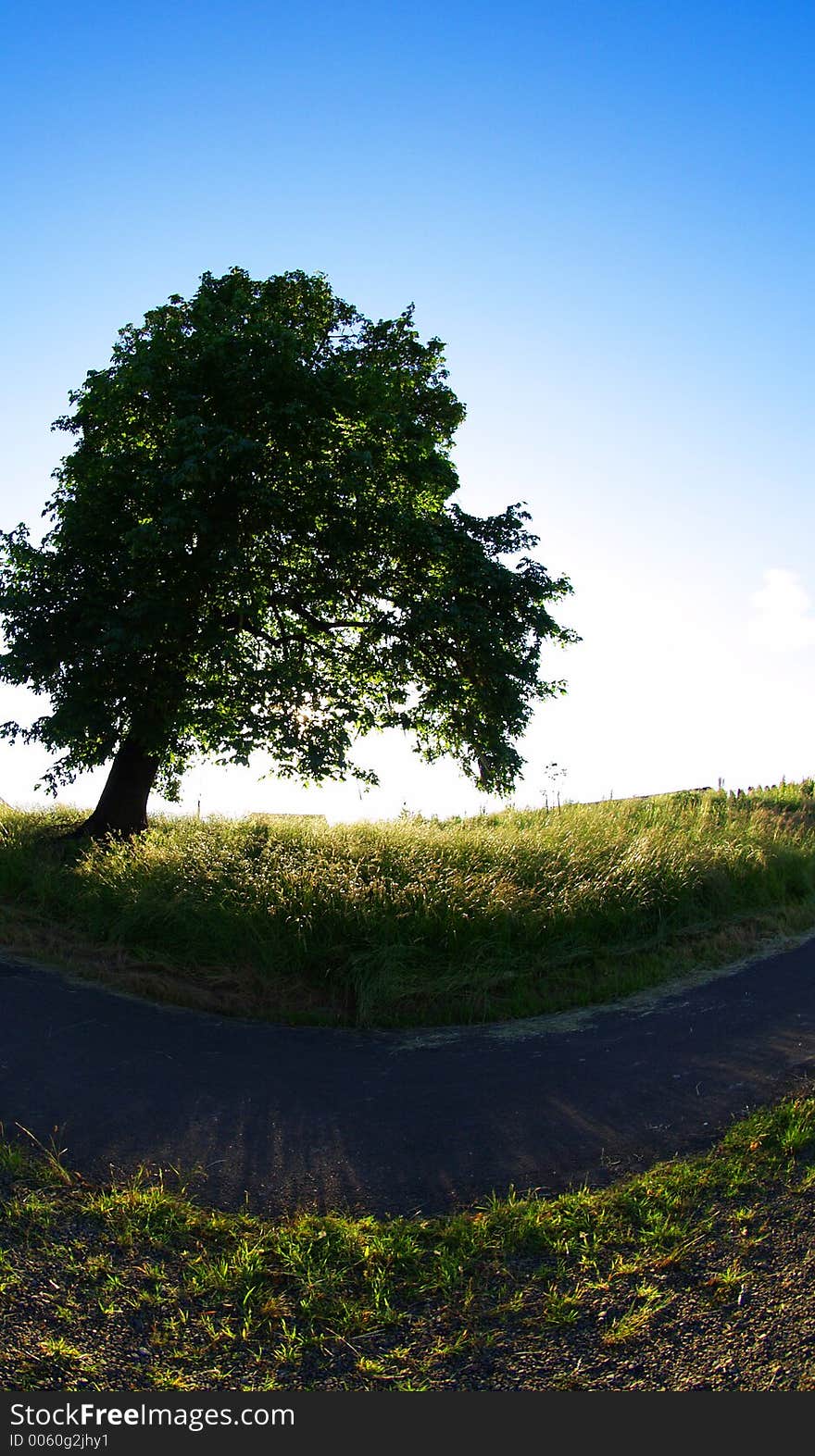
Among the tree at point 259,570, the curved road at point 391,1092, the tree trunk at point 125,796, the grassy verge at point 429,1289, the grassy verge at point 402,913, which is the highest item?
the tree at point 259,570

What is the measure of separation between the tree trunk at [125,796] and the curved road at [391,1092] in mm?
7429

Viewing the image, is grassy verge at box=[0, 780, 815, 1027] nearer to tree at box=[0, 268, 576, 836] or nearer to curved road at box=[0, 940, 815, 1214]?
curved road at box=[0, 940, 815, 1214]

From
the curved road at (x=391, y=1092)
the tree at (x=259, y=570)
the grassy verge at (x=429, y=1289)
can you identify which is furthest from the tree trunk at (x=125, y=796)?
the grassy verge at (x=429, y=1289)

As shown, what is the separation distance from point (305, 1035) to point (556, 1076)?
3.07m

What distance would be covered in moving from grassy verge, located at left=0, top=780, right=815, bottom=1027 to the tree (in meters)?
2.22

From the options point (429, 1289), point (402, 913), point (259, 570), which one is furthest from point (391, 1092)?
point (259, 570)

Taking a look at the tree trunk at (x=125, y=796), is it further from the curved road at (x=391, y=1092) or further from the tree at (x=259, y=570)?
the curved road at (x=391, y=1092)

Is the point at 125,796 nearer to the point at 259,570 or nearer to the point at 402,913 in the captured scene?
A: the point at 259,570

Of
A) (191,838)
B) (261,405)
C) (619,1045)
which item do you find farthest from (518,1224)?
(261,405)

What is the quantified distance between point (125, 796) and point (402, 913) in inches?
341

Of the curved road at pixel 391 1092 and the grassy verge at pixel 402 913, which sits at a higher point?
the grassy verge at pixel 402 913

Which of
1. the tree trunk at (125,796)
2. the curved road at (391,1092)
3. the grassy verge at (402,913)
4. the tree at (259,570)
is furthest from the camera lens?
the tree trunk at (125,796)

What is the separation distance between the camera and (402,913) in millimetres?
11625

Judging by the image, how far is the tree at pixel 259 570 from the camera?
15641mm
